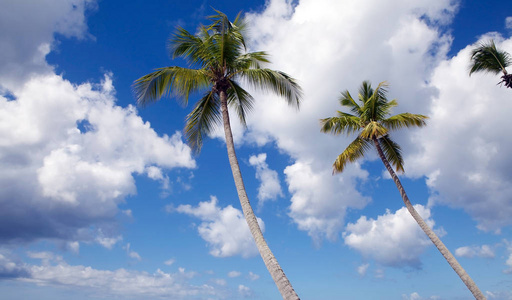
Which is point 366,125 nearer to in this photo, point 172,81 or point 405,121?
point 405,121

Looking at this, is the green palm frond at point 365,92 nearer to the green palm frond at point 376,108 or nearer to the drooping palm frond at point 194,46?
the green palm frond at point 376,108

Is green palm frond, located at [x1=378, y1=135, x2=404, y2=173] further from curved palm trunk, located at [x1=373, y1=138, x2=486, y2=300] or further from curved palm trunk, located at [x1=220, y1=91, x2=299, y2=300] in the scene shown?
curved palm trunk, located at [x1=220, y1=91, x2=299, y2=300]

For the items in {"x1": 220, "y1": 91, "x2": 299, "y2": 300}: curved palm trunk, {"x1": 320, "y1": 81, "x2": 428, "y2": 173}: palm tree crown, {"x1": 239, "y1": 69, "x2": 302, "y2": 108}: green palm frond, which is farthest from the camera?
{"x1": 320, "y1": 81, "x2": 428, "y2": 173}: palm tree crown

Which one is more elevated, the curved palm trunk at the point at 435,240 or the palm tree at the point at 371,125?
the palm tree at the point at 371,125

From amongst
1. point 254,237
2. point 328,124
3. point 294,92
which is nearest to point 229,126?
point 294,92

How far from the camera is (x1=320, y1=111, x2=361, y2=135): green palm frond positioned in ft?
62.4

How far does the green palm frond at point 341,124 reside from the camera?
62.4 feet

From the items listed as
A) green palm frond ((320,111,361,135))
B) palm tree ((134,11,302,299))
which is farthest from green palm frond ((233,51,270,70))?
green palm frond ((320,111,361,135))

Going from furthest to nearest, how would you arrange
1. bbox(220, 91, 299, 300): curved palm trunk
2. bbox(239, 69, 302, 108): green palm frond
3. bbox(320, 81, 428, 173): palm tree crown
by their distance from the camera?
bbox(320, 81, 428, 173): palm tree crown < bbox(239, 69, 302, 108): green palm frond < bbox(220, 91, 299, 300): curved palm trunk

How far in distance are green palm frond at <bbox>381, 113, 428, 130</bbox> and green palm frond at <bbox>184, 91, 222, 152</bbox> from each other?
33.7ft

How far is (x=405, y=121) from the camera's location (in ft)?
59.5

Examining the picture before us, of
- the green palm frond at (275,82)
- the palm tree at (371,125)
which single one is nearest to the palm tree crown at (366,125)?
the palm tree at (371,125)

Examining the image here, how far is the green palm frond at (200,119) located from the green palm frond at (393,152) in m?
10.7

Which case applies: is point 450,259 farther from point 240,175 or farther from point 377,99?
point 240,175
